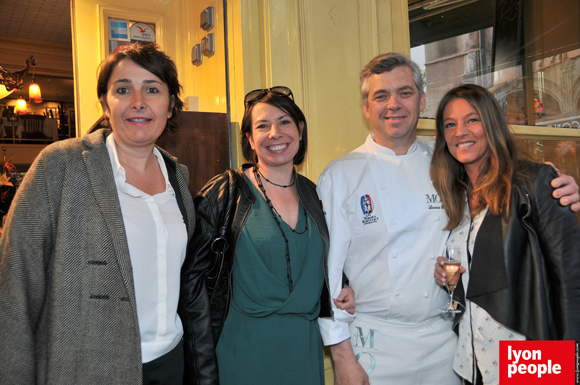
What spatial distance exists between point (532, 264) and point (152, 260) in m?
1.47

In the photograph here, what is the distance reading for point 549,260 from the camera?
162 cm

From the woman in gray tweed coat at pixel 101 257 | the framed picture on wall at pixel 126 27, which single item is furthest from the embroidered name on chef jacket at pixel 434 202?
the framed picture on wall at pixel 126 27

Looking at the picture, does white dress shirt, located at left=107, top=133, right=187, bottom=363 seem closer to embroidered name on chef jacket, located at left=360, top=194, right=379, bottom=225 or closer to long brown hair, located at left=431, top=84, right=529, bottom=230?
embroidered name on chef jacket, located at left=360, top=194, right=379, bottom=225

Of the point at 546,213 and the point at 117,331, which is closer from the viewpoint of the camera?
the point at 117,331

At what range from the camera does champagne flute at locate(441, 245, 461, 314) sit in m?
1.71

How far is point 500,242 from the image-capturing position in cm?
169

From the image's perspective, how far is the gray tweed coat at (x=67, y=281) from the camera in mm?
1192

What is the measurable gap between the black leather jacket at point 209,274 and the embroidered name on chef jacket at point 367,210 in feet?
1.77

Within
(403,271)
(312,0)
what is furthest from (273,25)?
(403,271)

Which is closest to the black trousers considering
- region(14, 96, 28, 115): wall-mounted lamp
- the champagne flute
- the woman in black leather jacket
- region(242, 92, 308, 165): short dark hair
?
the woman in black leather jacket

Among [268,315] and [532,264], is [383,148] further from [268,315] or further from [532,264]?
[268,315]

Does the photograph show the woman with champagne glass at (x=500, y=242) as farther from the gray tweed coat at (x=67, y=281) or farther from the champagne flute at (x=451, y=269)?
the gray tweed coat at (x=67, y=281)

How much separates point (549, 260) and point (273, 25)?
197 cm

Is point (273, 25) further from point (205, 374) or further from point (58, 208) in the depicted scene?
point (205, 374)
